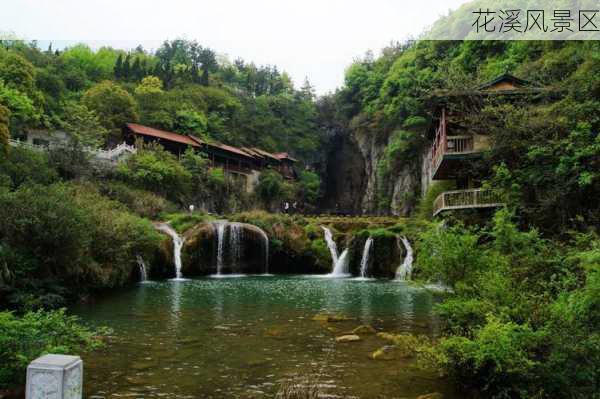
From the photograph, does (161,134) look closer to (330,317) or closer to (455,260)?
(330,317)

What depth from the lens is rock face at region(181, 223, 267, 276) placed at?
1000 inches

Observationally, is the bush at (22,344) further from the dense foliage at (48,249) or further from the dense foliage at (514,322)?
the dense foliage at (48,249)

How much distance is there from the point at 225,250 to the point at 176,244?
10.6ft

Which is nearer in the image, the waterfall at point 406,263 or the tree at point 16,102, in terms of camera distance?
the waterfall at point 406,263

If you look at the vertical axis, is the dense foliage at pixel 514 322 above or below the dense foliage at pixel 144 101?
below

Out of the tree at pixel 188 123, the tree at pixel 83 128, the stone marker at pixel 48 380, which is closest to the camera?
the stone marker at pixel 48 380

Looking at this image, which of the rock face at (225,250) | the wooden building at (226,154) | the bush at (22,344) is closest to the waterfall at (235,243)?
the rock face at (225,250)

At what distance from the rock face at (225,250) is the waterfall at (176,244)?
0.89 feet

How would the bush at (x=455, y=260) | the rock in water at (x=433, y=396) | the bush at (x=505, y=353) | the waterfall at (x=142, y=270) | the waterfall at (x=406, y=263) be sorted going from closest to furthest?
1. the bush at (x=505, y=353)
2. the rock in water at (x=433, y=396)
3. the bush at (x=455, y=260)
4. the waterfall at (x=142, y=270)
5. the waterfall at (x=406, y=263)

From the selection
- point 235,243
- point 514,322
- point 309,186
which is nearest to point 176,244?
point 235,243

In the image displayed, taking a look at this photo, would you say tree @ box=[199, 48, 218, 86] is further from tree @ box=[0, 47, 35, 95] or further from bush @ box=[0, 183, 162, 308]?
bush @ box=[0, 183, 162, 308]

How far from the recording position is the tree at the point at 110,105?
40406 mm

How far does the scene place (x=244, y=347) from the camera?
902cm

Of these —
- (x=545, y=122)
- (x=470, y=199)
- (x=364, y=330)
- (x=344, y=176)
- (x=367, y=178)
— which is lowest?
(x=364, y=330)
